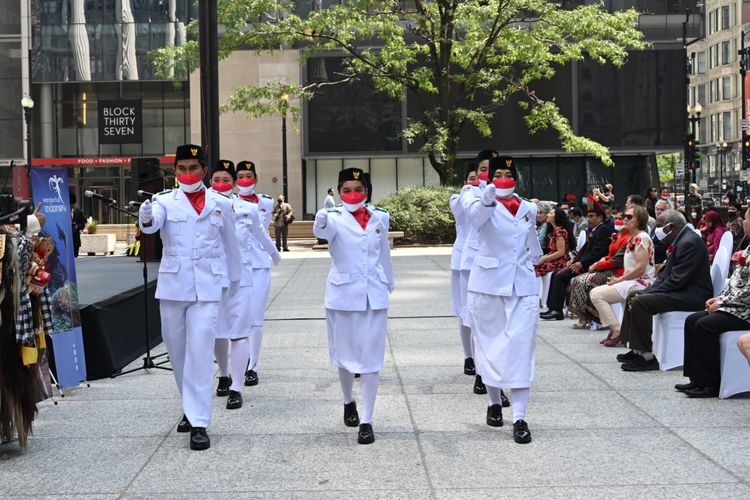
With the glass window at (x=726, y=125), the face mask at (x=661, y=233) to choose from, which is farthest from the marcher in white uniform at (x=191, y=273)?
the glass window at (x=726, y=125)

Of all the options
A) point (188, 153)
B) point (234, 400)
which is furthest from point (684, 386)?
point (188, 153)

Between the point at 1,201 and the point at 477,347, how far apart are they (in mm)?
3447

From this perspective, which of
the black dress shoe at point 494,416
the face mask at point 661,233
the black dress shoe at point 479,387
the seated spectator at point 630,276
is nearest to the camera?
the black dress shoe at point 494,416

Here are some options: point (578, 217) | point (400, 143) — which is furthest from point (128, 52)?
point (578, 217)

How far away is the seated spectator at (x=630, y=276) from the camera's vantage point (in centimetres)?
1107

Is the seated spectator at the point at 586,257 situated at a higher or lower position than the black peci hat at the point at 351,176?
lower

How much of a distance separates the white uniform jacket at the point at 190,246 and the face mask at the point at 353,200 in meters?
0.86

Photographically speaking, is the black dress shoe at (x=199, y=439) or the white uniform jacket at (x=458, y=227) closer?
the black dress shoe at (x=199, y=439)

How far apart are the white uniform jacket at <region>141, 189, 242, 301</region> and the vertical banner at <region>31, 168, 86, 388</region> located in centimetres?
195

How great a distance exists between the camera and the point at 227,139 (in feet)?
163

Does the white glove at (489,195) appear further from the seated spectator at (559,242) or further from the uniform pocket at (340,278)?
the seated spectator at (559,242)

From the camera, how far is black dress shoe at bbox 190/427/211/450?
664 cm

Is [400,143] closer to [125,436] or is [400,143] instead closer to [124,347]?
[124,347]

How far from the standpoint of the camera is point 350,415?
291 inches
